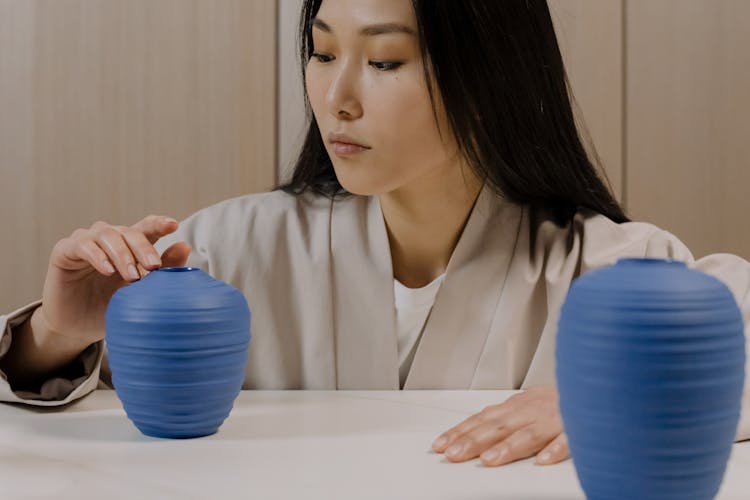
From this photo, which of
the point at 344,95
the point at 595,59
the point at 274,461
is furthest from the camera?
the point at 595,59

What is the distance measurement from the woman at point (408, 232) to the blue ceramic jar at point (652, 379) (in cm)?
62

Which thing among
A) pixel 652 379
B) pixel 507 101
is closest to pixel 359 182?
pixel 507 101

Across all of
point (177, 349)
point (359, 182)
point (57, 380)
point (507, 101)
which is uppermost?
point (507, 101)

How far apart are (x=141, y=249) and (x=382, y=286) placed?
46cm

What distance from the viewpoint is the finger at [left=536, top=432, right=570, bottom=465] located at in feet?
2.78

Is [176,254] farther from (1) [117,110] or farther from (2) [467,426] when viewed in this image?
(1) [117,110]

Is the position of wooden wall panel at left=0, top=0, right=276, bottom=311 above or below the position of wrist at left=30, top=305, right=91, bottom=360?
above

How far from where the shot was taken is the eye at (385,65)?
1.27 meters

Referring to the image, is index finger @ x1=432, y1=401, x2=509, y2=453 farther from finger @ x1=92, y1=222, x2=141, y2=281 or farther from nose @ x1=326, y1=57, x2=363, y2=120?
nose @ x1=326, y1=57, x2=363, y2=120

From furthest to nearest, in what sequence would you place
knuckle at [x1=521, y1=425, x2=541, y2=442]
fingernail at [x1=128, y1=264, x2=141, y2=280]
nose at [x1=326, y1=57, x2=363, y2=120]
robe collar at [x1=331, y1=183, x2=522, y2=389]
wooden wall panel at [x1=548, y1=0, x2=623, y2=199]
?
wooden wall panel at [x1=548, y1=0, x2=623, y2=199], robe collar at [x1=331, y1=183, x2=522, y2=389], nose at [x1=326, y1=57, x2=363, y2=120], fingernail at [x1=128, y1=264, x2=141, y2=280], knuckle at [x1=521, y1=425, x2=541, y2=442]

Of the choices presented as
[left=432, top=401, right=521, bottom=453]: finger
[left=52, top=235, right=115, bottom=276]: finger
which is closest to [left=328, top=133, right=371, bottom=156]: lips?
[left=52, top=235, right=115, bottom=276]: finger

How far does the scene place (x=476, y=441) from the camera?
856 millimetres

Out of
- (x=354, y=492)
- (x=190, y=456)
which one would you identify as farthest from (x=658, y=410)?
(x=190, y=456)

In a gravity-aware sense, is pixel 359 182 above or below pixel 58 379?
above
